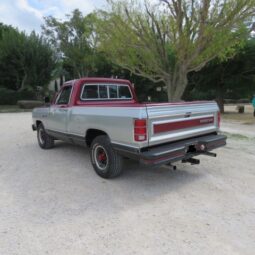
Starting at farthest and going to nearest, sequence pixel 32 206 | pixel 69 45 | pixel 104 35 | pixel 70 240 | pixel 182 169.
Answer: pixel 69 45
pixel 104 35
pixel 182 169
pixel 32 206
pixel 70 240

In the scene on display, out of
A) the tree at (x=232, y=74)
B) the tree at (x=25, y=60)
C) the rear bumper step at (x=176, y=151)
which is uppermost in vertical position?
the tree at (x=25, y=60)

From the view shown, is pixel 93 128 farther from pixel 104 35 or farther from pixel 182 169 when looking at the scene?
pixel 104 35

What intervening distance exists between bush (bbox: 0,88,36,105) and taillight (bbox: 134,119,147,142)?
28.2 meters

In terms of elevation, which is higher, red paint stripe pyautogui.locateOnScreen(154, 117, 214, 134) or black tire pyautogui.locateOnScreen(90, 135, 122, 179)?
red paint stripe pyautogui.locateOnScreen(154, 117, 214, 134)

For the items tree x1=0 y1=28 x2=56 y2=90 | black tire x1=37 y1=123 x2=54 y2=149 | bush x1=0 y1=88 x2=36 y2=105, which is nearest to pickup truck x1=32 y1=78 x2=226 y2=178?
black tire x1=37 y1=123 x2=54 y2=149

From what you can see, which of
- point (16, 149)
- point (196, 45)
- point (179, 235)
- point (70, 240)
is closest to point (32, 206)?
point (70, 240)

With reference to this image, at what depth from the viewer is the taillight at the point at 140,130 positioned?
4.00 m

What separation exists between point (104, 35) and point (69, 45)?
65.8ft

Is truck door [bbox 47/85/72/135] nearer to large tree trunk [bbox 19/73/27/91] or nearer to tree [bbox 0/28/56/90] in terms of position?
tree [bbox 0/28/56/90]

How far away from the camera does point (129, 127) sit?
415 cm

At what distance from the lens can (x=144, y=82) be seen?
32406 millimetres

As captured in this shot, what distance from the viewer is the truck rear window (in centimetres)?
606

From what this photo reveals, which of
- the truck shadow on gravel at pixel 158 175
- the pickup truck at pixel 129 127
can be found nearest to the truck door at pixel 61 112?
the pickup truck at pixel 129 127

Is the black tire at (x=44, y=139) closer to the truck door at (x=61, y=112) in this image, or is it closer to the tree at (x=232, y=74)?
the truck door at (x=61, y=112)
